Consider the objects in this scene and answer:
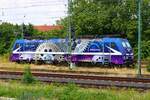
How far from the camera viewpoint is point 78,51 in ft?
136

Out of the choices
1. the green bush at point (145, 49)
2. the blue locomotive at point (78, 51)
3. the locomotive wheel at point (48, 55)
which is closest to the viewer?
the blue locomotive at point (78, 51)

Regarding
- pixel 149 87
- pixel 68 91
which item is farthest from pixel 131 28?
pixel 68 91

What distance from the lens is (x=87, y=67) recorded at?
137 ft

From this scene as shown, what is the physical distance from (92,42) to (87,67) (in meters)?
2.37

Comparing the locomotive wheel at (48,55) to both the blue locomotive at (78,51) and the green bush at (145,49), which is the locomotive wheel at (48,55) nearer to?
the blue locomotive at (78,51)

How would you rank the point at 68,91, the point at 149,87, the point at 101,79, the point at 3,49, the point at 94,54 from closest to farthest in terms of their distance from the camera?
1. the point at 68,91
2. the point at 149,87
3. the point at 101,79
4. the point at 94,54
5. the point at 3,49

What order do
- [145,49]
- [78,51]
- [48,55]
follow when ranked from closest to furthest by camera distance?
[78,51] → [48,55] → [145,49]

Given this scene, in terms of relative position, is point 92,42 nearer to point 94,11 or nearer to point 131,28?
point 131,28

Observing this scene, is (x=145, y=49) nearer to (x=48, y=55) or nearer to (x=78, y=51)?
(x=78, y=51)

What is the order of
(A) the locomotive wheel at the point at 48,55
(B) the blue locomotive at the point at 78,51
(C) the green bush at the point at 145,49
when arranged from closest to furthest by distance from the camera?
(B) the blue locomotive at the point at 78,51 → (A) the locomotive wheel at the point at 48,55 → (C) the green bush at the point at 145,49

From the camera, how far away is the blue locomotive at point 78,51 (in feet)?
129

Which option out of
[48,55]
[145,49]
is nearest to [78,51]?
[48,55]

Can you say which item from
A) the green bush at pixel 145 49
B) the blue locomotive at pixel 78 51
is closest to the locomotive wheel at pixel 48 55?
the blue locomotive at pixel 78 51

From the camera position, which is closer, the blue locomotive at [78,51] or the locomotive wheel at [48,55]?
the blue locomotive at [78,51]
